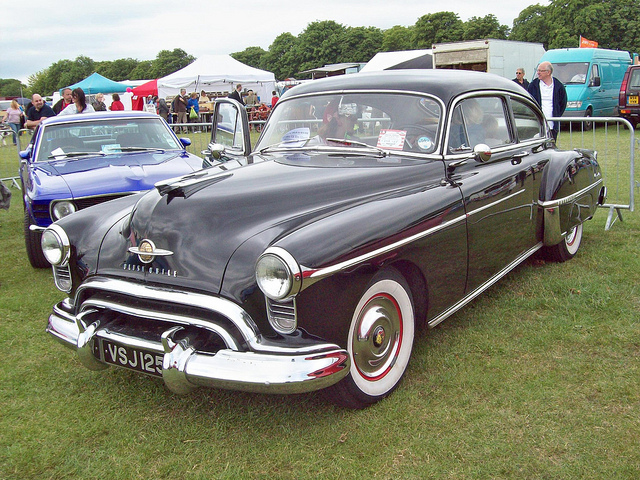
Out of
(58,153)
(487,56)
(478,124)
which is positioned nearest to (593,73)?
(487,56)

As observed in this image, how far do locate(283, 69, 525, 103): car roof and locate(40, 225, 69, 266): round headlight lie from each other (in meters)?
1.94

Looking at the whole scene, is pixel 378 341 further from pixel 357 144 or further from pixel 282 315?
pixel 357 144

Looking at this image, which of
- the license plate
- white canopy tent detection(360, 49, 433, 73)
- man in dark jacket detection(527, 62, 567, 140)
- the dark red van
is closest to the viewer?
the license plate

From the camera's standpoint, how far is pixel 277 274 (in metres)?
2.57

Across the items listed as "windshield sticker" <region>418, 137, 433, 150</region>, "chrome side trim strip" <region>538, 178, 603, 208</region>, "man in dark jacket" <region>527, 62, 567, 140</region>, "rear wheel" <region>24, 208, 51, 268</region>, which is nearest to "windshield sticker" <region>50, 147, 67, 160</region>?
"rear wheel" <region>24, 208, 51, 268</region>

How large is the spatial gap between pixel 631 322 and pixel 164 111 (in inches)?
776

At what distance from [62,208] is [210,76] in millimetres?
21742

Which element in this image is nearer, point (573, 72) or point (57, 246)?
point (57, 246)

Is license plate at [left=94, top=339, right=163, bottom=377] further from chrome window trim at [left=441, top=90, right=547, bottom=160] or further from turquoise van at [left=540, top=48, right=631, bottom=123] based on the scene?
turquoise van at [left=540, top=48, right=631, bottom=123]

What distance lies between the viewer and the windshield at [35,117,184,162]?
21.7 feet

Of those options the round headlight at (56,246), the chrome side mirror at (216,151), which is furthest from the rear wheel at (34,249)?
the round headlight at (56,246)

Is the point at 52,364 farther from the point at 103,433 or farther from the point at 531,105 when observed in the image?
the point at 531,105

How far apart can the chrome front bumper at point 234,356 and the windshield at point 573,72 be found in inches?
731

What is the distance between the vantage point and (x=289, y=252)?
2.58 metres
